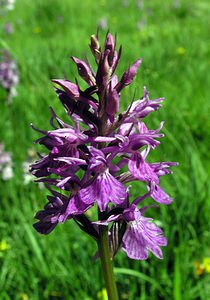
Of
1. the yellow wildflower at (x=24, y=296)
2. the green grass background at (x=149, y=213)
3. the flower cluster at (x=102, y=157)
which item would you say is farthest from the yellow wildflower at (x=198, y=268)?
the yellow wildflower at (x=24, y=296)

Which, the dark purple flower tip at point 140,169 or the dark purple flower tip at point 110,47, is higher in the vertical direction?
the dark purple flower tip at point 110,47

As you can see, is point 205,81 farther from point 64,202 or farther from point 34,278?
point 64,202

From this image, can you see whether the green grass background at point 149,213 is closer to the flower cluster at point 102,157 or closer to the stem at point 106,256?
the flower cluster at point 102,157

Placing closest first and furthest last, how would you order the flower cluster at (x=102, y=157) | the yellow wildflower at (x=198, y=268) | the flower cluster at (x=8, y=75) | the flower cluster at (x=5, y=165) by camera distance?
1. the flower cluster at (x=102, y=157)
2. the yellow wildflower at (x=198, y=268)
3. the flower cluster at (x=5, y=165)
4. the flower cluster at (x=8, y=75)

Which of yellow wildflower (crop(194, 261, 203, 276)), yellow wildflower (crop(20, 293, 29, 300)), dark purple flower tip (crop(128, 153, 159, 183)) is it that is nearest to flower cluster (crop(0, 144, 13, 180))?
yellow wildflower (crop(20, 293, 29, 300))

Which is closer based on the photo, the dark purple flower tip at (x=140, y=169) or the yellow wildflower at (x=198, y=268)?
the dark purple flower tip at (x=140, y=169)

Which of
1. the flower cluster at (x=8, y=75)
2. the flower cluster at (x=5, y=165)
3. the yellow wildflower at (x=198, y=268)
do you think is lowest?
the yellow wildflower at (x=198, y=268)
